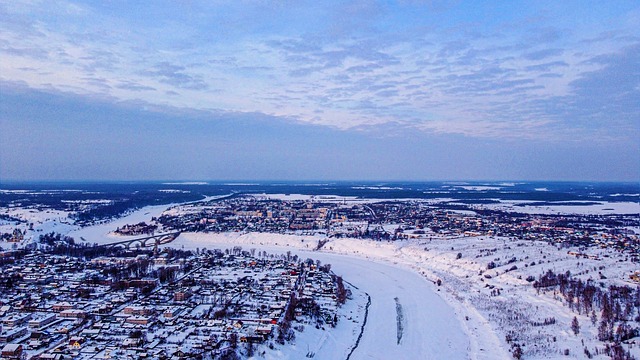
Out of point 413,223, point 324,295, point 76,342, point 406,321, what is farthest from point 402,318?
point 413,223

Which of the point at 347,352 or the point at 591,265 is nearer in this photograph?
the point at 347,352

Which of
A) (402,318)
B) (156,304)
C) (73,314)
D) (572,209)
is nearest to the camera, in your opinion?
(73,314)

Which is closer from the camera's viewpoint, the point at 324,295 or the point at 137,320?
the point at 137,320

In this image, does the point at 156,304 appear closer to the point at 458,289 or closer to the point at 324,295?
the point at 324,295

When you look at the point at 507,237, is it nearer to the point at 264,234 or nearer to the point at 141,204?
the point at 264,234

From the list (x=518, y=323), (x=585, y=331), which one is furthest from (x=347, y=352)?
(x=585, y=331)

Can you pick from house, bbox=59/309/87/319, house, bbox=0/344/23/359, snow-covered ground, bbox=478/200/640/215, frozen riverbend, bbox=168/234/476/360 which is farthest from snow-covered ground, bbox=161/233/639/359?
snow-covered ground, bbox=478/200/640/215
